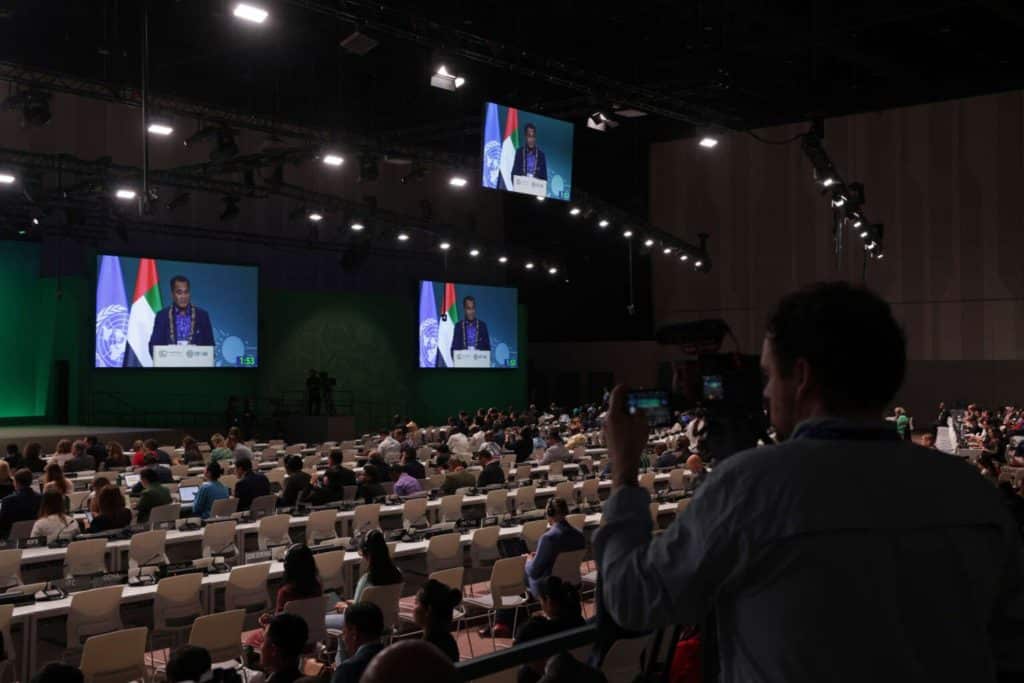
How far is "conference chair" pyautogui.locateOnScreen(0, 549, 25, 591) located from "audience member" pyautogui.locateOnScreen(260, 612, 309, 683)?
12.7 ft

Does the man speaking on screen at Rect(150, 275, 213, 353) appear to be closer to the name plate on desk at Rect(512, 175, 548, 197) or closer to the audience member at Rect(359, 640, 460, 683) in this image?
the name plate on desk at Rect(512, 175, 548, 197)

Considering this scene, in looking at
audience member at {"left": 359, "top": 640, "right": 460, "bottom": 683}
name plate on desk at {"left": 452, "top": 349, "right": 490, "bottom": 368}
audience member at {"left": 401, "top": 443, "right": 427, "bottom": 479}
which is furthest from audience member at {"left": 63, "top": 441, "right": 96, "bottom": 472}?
name plate on desk at {"left": 452, "top": 349, "right": 490, "bottom": 368}

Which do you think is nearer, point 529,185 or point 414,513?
point 414,513

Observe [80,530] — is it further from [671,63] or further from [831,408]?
[671,63]

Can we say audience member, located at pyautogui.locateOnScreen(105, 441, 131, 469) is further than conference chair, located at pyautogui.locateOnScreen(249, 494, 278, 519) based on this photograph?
Yes

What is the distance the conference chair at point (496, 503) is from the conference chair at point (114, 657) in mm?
5866

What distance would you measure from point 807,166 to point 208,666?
84.9 feet

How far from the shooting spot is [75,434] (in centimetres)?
1941

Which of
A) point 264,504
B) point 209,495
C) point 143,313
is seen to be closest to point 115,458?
→ point 209,495

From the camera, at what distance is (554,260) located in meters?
27.7

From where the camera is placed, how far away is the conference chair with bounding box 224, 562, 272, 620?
700cm

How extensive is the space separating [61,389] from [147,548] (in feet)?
52.1

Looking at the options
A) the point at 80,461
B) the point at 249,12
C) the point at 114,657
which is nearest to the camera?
the point at 114,657

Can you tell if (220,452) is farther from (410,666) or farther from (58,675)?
(410,666)
